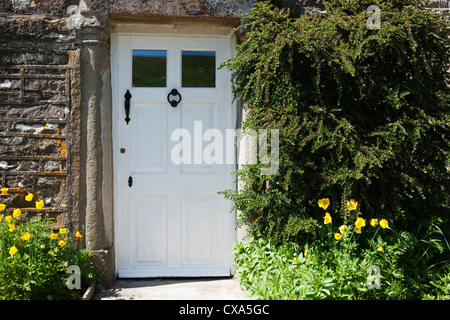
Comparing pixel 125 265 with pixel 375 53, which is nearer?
pixel 375 53

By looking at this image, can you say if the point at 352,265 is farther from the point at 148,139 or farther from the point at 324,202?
the point at 148,139

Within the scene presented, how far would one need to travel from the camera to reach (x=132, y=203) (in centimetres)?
389

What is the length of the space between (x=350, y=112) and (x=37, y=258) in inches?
104

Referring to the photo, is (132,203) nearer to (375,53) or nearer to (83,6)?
(83,6)

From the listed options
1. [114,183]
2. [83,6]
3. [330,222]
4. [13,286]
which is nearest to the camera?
[13,286]

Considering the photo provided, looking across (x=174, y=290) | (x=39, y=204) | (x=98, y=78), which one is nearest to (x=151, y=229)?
(x=174, y=290)

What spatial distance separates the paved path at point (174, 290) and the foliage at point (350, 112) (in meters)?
0.58

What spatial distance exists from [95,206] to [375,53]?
103 inches

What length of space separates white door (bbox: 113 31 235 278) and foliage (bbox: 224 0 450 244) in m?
0.49

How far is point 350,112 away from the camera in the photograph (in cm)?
337

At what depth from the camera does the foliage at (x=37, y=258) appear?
9.93 feet

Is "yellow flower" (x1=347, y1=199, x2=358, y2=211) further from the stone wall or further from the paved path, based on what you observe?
the stone wall

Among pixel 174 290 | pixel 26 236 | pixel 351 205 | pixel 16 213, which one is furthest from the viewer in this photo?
pixel 174 290

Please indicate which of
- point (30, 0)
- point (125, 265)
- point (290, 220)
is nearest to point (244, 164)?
point (290, 220)
